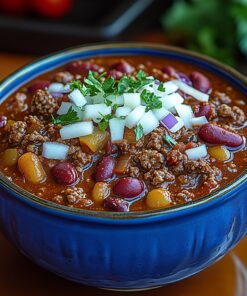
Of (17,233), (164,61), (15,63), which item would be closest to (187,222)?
(17,233)

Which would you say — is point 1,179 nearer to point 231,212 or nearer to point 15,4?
point 231,212

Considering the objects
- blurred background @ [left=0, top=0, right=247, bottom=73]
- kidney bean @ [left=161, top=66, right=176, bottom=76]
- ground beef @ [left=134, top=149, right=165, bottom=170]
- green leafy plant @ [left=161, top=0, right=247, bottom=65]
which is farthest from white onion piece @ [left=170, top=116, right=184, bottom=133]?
green leafy plant @ [left=161, top=0, right=247, bottom=65]

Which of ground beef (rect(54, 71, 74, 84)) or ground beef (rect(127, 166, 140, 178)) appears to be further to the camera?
ground beef (rect(54, 71, 74, 84))

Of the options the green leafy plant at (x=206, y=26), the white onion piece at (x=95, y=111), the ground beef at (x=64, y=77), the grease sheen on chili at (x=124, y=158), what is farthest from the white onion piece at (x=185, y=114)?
the green leafy plant at (x=206, y=26)

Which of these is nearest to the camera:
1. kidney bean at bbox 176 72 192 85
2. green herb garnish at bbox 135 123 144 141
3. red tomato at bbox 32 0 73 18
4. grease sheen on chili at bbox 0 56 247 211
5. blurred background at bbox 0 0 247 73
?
grease sheen on chili at bbox 0 56 247 211

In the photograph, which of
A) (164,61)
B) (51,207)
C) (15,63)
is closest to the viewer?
(51,207)

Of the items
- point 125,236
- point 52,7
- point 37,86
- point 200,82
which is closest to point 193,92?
point 200,82

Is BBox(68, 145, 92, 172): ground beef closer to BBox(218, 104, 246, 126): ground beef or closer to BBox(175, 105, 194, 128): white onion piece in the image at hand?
BBox(175, 105, 194, 128): white onion piece
